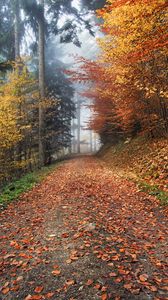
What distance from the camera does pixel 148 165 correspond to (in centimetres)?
1083

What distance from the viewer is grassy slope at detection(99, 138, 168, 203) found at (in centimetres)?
851

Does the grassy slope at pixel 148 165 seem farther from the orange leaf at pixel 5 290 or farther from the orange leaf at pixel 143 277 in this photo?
the orange leaf at pixel 5 290

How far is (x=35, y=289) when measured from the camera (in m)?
3.68

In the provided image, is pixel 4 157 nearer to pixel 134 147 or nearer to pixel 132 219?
pixel 134 147

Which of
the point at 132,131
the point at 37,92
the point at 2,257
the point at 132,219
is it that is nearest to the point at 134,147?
the point at 132,131

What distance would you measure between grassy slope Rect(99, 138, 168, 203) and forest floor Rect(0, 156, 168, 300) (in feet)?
1.78

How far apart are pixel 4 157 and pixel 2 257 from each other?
10.3 m

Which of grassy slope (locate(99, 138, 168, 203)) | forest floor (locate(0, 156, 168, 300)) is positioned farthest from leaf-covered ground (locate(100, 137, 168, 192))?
forest floor (locate(0, 156, 168, 300))

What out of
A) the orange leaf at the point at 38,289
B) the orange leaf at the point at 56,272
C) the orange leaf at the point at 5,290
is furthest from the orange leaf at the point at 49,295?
the orange leaf at the point at 5,290

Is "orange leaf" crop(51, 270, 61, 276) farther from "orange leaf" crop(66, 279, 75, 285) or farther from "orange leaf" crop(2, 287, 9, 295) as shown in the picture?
"orange leaf" crop(2, 287, 9, 295)

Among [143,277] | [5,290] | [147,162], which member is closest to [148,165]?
[147,162]

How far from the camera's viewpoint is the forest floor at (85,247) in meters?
3.62

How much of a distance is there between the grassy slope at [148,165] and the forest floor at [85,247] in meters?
0.54

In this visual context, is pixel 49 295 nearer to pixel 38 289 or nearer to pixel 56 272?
pixel 38 289
